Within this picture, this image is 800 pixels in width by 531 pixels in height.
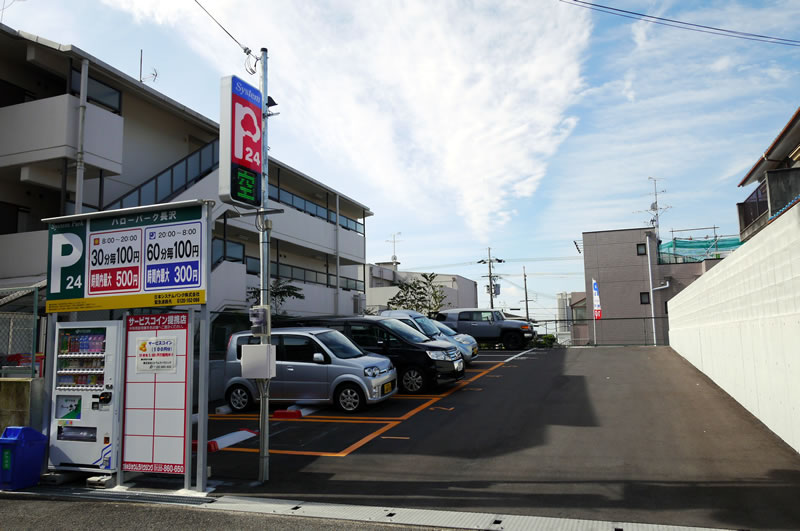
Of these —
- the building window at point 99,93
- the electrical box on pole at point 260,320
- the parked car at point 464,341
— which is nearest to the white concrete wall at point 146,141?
the building window at point 99,93

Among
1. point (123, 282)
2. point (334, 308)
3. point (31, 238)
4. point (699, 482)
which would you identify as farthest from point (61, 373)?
point (334, 308)

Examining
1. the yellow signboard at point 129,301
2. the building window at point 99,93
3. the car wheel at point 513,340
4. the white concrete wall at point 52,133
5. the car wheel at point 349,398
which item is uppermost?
the building window at point 99,93

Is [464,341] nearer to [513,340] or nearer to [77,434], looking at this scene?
[513,340]

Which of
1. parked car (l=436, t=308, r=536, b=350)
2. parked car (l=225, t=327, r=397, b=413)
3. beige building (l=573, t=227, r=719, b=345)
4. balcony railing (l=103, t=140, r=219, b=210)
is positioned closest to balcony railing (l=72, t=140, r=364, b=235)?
balcony railing (l=103, t=140, r=219, b=210)

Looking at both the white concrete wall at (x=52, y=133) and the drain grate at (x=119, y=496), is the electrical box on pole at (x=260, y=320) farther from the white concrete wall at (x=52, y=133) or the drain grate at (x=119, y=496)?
the white concrete wall at (x=52, y=133)

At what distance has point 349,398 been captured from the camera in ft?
34.0

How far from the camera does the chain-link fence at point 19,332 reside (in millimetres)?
7502

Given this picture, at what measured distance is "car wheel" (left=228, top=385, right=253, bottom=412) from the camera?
36.9 feet

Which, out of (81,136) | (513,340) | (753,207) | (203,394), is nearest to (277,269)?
(81,136)

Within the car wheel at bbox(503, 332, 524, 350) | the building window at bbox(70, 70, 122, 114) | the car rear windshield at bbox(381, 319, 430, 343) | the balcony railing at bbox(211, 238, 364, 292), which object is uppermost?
the building window at bbox(70, 70, 122, 114)

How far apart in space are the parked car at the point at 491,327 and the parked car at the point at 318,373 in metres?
11.3

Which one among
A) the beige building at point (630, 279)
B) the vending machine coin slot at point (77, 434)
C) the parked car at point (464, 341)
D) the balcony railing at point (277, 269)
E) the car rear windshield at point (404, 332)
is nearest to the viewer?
the vending machine coin slot at point (77, 434)

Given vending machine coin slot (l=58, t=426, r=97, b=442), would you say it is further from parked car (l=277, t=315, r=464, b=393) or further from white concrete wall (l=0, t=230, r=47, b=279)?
white concrete wall (l=0, t=230, r=47, b=279)

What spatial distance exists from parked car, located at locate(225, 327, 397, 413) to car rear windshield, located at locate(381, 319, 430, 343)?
1291mm
